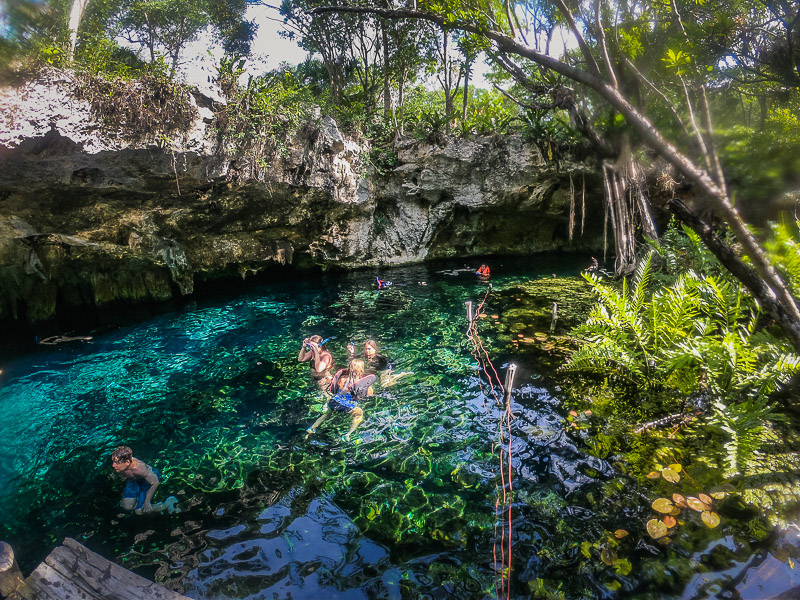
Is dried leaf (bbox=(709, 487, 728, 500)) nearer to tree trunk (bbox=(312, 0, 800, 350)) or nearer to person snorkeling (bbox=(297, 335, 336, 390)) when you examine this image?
tree trunk (bbox=(312, 0, 800, 350))

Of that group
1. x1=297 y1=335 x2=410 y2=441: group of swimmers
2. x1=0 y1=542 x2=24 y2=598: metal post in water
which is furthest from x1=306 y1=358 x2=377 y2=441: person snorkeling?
x1=0 y1=542 x2=24 y2=598: metal post in water

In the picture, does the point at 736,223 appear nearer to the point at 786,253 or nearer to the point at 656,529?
the point at 786,253

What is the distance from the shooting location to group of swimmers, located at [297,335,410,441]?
217 inches

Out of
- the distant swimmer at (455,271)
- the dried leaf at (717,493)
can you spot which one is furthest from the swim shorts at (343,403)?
the distant swimmer at (455,271)

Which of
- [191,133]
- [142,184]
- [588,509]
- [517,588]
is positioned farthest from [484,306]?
[142,184]

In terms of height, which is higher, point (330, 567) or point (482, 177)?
point (482, 177)

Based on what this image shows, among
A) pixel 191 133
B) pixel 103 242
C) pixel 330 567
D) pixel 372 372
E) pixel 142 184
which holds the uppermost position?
pixel 191 133

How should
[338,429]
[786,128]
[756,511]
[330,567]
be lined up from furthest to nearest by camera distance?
[786,128]
[338,429]
[756,511]
[330,567]

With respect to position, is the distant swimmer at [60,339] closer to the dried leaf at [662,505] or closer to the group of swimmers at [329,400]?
the group of swimmers at [329,400]

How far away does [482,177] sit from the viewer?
1547cm

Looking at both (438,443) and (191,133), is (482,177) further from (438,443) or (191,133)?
(438,443)

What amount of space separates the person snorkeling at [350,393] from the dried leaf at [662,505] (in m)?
3.42

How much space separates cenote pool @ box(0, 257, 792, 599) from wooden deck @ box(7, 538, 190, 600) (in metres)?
0.50

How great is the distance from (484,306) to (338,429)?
6496 millimetres
